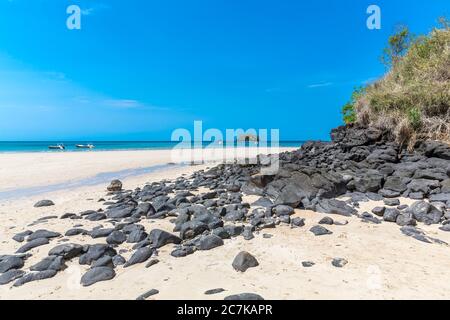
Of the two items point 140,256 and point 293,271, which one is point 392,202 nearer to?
point 293,271

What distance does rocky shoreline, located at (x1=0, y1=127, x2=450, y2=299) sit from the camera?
459 centimetres

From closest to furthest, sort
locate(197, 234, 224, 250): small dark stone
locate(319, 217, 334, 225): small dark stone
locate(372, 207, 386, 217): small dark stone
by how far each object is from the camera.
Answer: locate(197, 234, 224, 250): small dark stone < locate(319, 217, 334, 225): small dark stone < locate(372, 207, 386, 217): small dark stone

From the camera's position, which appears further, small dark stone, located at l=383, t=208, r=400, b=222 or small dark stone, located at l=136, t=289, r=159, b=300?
small dark stone, located at l=383, t=208, r=400, b=222

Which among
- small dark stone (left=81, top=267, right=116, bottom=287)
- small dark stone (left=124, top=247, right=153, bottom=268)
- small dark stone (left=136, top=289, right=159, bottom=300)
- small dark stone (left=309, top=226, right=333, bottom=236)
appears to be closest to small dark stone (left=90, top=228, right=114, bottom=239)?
small dark stone (left=124, top=247, right=153, bottom=268)

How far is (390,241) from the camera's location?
495 centimetres

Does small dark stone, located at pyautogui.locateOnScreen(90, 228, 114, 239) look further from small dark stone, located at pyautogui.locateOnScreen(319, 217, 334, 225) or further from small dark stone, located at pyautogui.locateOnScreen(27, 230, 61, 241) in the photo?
small dark stone, located at pyautogui.locateOnScreen(319, 217, 334, 225)

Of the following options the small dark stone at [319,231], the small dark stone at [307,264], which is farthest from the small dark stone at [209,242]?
the small dark stone at [319,231]

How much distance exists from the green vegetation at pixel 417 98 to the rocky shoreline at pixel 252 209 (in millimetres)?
788

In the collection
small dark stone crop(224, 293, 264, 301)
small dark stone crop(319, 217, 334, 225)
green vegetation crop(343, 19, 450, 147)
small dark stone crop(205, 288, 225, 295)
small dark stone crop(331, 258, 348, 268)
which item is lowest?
small dark stone crop(205, 288, 225, 295)

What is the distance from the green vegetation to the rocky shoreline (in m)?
0.79

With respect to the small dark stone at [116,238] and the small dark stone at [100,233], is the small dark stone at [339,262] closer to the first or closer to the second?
the small dark stone at [116,238]

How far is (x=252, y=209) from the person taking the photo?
7.22m
